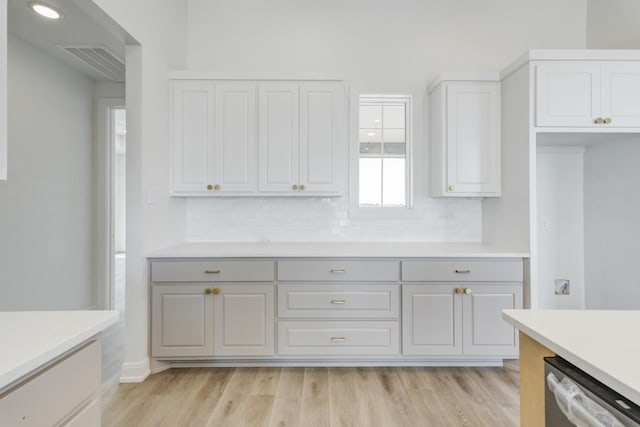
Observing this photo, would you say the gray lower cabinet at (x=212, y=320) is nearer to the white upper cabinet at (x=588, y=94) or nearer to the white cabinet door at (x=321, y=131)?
the white cabinet door at (x=321, y=131)

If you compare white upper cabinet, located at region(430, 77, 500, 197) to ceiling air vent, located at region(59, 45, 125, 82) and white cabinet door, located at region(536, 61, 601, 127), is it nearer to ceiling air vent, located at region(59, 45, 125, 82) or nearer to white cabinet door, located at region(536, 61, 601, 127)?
white cabinet door, located at region(536, 61, 601, 127)

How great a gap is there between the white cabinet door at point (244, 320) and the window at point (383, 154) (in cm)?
133

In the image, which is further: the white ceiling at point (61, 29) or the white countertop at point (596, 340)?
the white ceiling at point (61, 29)

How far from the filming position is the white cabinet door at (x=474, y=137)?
114 inches

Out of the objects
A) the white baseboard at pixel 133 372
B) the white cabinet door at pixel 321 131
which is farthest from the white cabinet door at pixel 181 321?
the white cabinet door at pixel 321 131

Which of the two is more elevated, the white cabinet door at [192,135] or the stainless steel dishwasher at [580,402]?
the white cabinet door at [192,135]

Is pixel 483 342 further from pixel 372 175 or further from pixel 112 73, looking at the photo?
pixel 112 73

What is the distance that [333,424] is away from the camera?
6.48 feet

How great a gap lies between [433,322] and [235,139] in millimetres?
2105

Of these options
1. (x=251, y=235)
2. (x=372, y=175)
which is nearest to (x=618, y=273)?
(x=372, y=175)

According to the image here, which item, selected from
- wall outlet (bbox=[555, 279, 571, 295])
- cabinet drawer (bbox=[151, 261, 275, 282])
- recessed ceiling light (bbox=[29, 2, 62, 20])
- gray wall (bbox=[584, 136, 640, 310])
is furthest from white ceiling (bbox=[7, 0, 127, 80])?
wall outlet (bbox=[555, 279, 571, 295])

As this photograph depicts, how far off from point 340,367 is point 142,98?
239 centimetres

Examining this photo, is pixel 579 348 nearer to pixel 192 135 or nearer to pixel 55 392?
pixel 55 392

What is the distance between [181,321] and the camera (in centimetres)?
256
